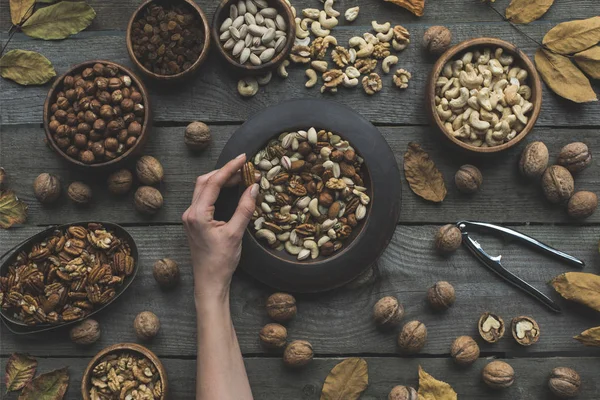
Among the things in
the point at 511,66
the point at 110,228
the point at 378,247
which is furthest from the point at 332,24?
the point at 110,228

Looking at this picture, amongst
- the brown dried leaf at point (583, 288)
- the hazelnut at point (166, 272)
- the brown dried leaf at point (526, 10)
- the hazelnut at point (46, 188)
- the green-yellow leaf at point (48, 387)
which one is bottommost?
the green-yellow leaf at point (48, 387)

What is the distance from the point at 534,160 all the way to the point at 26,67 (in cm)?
122

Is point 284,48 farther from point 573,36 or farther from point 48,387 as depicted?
point 48,387

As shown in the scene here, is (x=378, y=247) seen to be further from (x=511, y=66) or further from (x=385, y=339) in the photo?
(x=511, y=66)

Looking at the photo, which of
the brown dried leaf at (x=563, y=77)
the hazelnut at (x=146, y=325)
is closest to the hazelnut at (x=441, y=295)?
the brown dried leaf at (x=563, y=77)

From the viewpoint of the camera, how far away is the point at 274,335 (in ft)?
4.60

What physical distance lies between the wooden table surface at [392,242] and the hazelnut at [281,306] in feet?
0.16

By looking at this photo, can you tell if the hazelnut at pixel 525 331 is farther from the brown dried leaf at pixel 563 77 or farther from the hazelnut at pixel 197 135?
the hazelnut at pixel 197 135

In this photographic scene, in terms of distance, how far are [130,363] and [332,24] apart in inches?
35.7

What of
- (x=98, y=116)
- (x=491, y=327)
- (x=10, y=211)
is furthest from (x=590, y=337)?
(x=10, y=211)

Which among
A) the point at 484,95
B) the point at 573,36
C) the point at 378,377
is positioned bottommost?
the point at 378,377

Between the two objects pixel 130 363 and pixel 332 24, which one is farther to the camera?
pixel 332 24

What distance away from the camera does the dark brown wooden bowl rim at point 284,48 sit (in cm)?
140

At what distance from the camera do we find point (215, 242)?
1.27 meters
